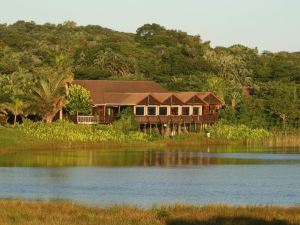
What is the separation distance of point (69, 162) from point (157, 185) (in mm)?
12648

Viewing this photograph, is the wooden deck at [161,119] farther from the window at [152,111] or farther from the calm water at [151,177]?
the calm water at [151,177]

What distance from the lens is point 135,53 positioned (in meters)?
101

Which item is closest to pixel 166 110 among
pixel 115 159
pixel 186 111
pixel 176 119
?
pixel 176 119

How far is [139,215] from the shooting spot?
2275 centimetres

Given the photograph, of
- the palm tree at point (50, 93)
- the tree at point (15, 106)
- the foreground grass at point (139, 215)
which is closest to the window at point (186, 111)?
the palm tree at point (50, 93)

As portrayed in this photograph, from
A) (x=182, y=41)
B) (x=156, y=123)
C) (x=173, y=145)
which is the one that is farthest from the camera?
(x=182, y=41)

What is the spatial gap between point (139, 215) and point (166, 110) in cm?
4687

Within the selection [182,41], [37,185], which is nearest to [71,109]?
[37,185]

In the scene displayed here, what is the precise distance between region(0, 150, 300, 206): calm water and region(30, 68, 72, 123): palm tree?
8.13 metres

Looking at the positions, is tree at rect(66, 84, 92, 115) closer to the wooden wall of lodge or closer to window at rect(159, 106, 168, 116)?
the wooden wall of lodge

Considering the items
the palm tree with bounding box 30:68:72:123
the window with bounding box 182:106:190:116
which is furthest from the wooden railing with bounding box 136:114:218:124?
the palm tree with bounding box 30:68:72:123

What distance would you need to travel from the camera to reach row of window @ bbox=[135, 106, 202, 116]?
68.4 meters

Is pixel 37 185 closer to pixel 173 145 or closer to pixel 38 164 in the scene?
pixel 38 164

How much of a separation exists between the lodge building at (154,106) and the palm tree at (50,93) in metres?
2.55
